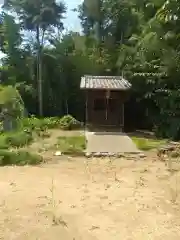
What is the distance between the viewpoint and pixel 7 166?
9.45 meters

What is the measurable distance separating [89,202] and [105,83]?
13.3m

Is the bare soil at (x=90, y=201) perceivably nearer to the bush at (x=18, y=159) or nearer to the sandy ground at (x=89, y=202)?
the sandy ground at (x=89, y=202)

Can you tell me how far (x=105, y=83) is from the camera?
19188 millimetres

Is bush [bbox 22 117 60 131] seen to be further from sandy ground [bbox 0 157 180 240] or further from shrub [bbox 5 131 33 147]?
sandy ground [bbox 0 157 180 240]

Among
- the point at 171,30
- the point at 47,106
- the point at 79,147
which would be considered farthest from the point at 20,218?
the point at 47,106

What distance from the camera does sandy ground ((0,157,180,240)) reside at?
4.92 metres

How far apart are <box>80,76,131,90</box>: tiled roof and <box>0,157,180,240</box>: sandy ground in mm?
9112

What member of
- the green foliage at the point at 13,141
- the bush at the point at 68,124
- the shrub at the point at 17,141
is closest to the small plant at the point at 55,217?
the green foliage at the point at 13,141

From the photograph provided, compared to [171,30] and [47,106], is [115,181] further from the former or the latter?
[47,106]

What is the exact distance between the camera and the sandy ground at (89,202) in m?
4.92

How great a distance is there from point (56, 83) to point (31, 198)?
18900 mm

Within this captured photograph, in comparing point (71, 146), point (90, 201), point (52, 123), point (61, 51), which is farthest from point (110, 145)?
point (61, 51)

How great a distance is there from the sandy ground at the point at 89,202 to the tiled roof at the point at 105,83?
9.11 m

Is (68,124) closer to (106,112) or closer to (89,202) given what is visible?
(106,112)
